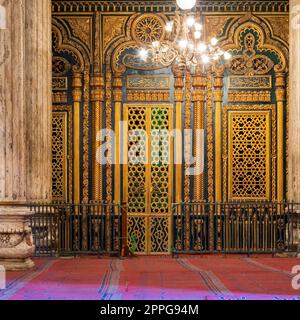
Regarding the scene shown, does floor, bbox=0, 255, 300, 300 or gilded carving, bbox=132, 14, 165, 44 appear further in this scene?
gilded carving, bbox=132, 14, 165, 44

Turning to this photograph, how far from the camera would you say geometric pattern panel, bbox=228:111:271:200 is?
13.3m

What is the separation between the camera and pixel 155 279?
8.16 m

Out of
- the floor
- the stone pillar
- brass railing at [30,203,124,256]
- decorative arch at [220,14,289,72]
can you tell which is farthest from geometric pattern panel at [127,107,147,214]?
the stone pillar

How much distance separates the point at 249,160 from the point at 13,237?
5.60 meters

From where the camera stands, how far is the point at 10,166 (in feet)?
29.3

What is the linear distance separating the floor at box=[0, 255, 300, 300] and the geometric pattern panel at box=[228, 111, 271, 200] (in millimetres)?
2620

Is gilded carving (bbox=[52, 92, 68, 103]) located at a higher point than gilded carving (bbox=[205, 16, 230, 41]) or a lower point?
lower

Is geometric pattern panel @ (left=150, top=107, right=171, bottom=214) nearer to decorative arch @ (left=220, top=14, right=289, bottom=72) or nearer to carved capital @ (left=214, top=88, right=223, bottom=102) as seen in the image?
carved capital @ (left=214, top=88, right=223, bottom=102)

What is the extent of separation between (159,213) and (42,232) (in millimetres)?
3084

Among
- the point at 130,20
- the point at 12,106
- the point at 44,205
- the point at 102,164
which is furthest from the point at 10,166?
the point at 130,20

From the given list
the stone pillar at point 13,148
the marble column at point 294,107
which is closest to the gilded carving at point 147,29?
the marble column at point 294,107

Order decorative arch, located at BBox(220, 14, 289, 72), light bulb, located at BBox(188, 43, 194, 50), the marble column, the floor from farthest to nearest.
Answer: decorative arch, located at BBox(220, 14, 289, 72) → light bulb, located at BBox(188, 43, 194, 50) → the marble column → the floor

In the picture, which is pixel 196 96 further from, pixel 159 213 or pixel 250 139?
pixel 159 213

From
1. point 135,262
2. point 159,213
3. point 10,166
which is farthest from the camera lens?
point 159,213
